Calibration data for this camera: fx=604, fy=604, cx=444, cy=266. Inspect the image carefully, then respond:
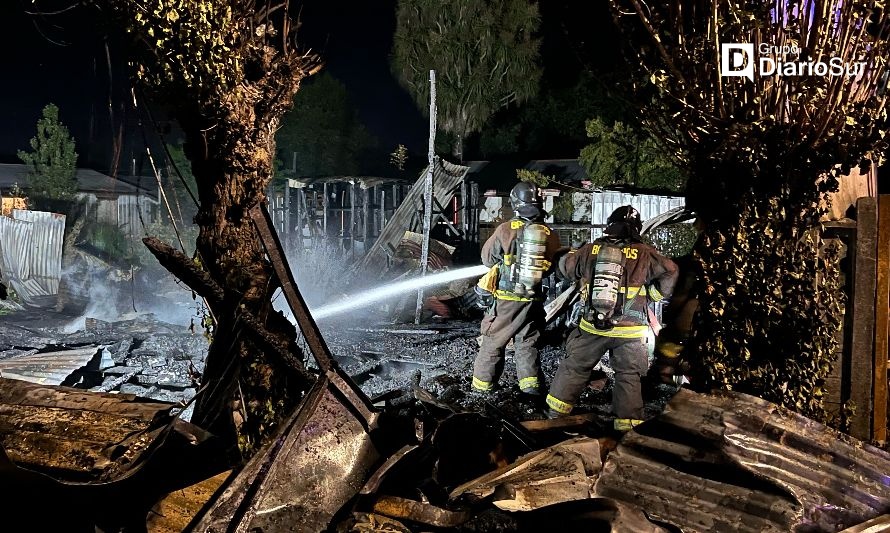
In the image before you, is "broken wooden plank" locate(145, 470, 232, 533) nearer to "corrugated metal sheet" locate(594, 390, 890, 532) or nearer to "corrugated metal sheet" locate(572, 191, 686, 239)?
"corrugated metal sheet" locate(594, 390, 890, 532)

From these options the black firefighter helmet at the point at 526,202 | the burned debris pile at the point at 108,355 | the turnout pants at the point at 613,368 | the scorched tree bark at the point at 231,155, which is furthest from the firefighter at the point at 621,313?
the burned debris pile at the point at 108,355

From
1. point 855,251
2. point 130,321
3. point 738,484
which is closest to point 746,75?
point 855,251

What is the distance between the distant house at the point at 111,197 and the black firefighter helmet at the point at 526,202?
17.7m

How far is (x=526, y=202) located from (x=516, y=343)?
1480 millimetres

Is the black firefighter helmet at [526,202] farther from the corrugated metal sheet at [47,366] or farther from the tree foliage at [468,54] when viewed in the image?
the tree foliage at [468,54]

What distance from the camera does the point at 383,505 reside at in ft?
10.4

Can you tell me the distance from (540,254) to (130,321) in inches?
360

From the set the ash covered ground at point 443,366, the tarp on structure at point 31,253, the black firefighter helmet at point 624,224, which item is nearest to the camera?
the black firefighter helmet at point 624,224

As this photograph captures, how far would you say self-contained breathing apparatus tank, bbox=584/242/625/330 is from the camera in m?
5.21

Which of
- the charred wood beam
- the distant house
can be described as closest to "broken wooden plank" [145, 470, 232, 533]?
the charred wood beam

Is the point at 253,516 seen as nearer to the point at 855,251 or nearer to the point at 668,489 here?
the point at 668,489

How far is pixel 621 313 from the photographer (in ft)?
17.3

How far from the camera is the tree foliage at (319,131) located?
25.3m

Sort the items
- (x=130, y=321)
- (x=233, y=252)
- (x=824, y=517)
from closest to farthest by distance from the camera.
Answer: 1. (x=824, y=517)
2. (x=233, y=252)
3. (x=130, y=321)
